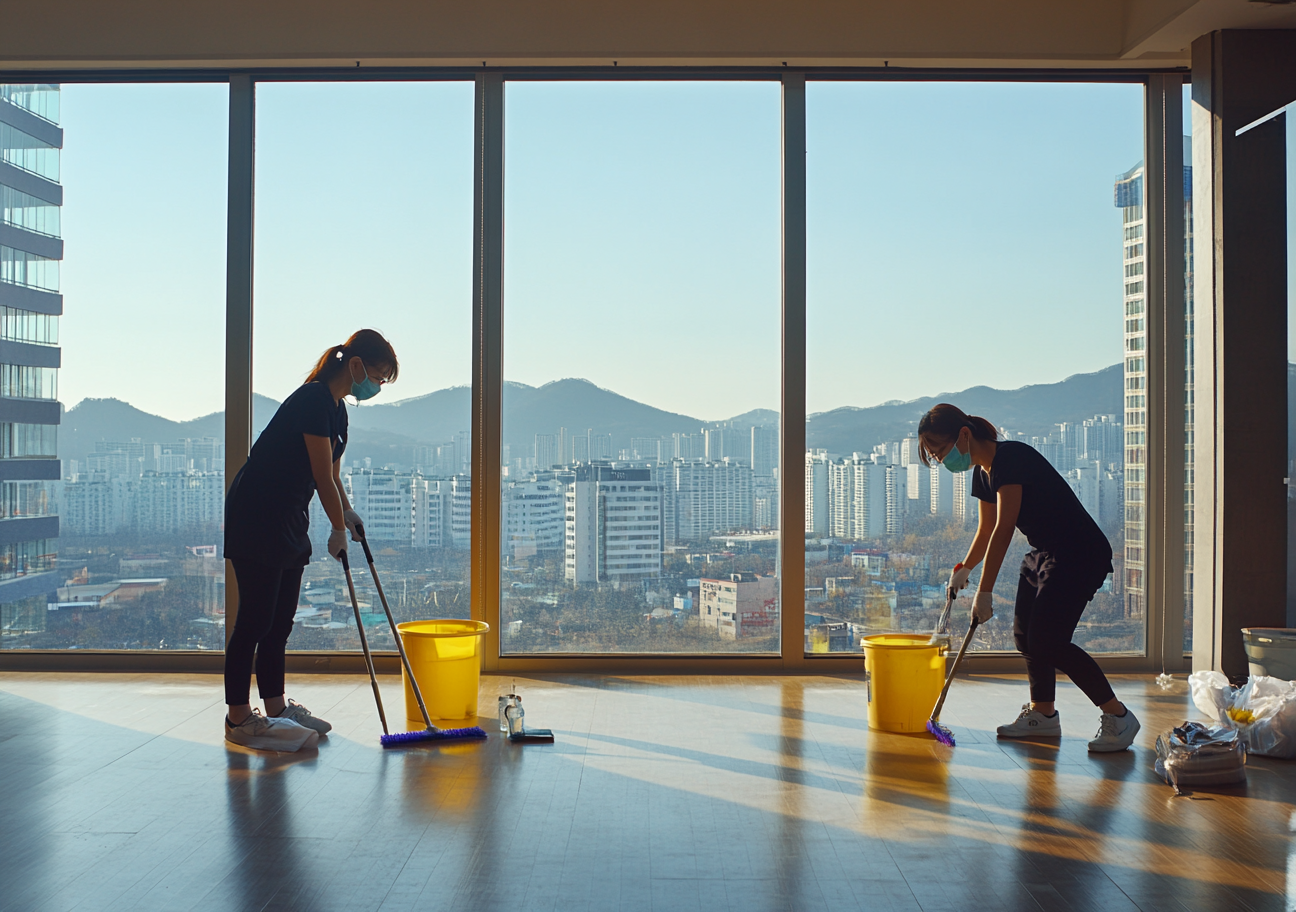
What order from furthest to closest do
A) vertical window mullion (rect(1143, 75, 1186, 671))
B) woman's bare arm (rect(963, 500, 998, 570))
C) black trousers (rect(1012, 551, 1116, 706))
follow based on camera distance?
vertical window mullion (rect(1143, 75, 1186, 671)) → woman's bare arm (rect(963, 500, 998, 570)) → black trousers (rect(1012, 551, 1116, 706))

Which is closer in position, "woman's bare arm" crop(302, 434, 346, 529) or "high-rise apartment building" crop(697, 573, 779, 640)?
"woman's bare arm" crop(302, 434, 346, 529)

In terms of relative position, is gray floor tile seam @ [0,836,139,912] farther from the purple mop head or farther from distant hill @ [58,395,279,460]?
distant hill @ [58,395,279,460]

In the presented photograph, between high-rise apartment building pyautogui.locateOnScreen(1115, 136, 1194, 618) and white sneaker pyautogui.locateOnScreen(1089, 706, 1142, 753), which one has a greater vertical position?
high-rise apartment building pyautogui.locateOnScreen(1115, 136, 1194, 618)

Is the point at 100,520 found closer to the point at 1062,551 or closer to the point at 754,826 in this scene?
the point at 754,826

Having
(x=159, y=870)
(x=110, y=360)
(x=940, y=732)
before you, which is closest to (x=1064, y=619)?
(x=940, y=732)

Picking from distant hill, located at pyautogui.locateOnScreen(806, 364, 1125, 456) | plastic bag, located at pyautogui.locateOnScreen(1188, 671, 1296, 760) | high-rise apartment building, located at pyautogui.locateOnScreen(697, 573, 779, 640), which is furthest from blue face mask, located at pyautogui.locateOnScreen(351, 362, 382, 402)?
plastic bag, located at pyautogui.locateOnScreen(1188, 671, 1296, 760)

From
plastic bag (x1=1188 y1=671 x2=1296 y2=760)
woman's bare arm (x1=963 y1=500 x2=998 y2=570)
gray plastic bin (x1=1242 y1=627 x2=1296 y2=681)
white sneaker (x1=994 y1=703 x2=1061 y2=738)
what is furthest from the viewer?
gray plastic bin (x1=1242 y1=627 x2=1296 y2=681)

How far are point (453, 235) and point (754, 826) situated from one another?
318cm

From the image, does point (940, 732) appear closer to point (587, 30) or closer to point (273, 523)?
point (273, 523)

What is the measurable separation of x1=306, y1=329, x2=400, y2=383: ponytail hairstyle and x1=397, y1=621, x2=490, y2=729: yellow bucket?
947mm

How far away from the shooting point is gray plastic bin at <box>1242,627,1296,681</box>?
3803 millimetres

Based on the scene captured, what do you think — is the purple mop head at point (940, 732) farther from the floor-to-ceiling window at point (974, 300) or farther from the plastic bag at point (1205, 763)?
the floor-to-ceiling window at point (974, 300)

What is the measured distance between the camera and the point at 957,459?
11.4 feet

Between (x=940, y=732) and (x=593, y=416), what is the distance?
2.14 meters
